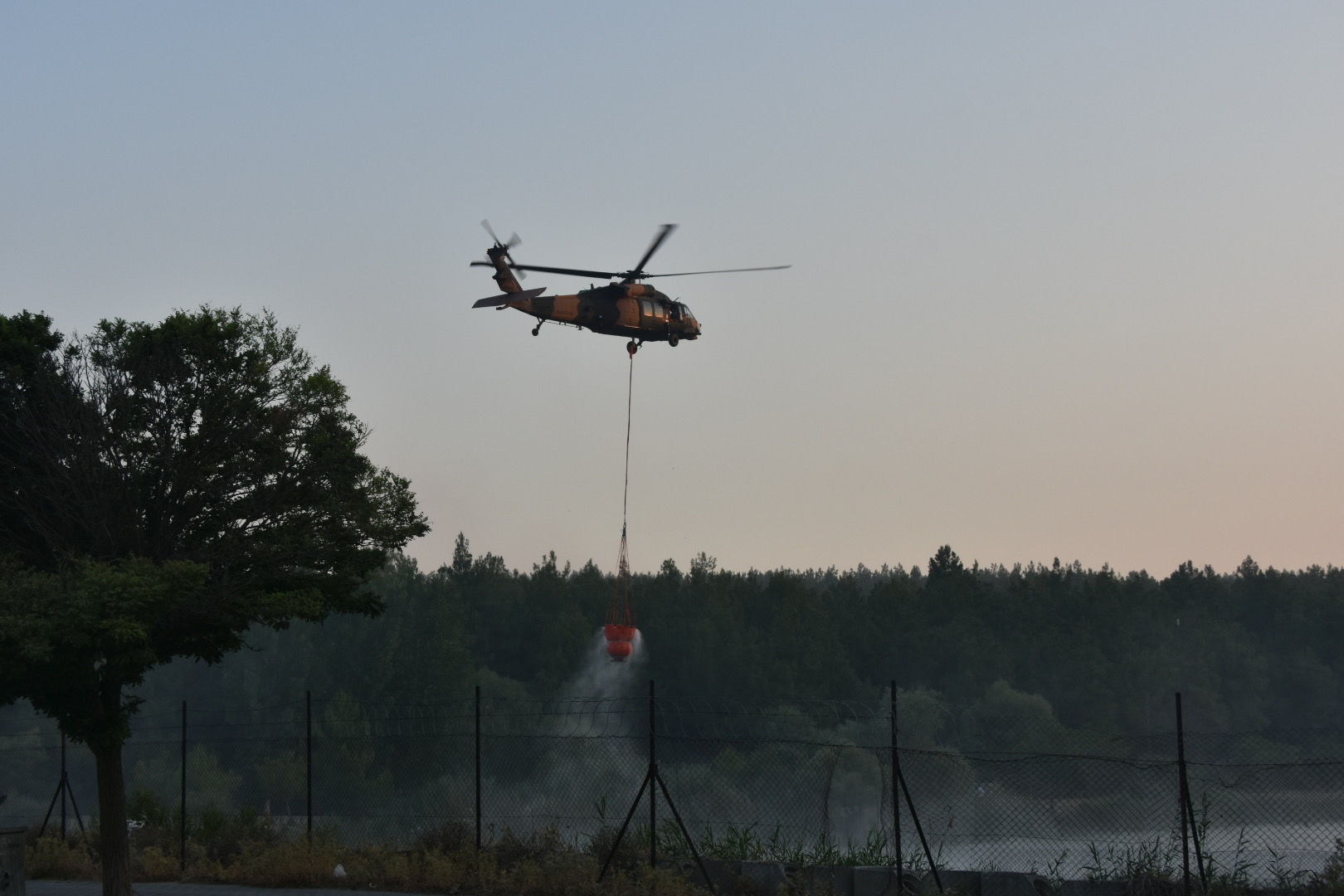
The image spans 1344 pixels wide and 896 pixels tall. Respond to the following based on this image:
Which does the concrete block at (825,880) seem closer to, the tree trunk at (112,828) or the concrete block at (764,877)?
the concrete block at (764,877)

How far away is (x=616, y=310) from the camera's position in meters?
31.2

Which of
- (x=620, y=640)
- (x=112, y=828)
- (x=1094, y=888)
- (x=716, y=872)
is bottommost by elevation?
(x=716, y=872)

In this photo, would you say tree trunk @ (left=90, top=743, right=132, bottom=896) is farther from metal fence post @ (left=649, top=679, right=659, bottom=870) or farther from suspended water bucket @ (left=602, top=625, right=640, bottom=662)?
suspended water bucket @ (left=602, top=625, right=640, bottom=662)

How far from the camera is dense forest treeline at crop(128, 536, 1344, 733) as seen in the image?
93812 millimetres

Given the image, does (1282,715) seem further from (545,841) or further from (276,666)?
(545,841)

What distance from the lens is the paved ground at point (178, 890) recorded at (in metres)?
18.5

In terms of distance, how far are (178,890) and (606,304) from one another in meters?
16.3

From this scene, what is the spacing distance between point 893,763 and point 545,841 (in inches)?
230

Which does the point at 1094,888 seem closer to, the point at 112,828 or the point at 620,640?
the point at 112,828

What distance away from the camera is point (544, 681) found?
329 feet

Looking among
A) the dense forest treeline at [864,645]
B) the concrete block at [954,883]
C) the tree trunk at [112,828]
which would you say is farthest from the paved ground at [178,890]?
the dense forest treeline at [864,645]

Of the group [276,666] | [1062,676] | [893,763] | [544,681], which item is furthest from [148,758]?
[893,763]

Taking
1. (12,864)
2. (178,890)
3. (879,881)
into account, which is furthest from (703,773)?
(12,864)

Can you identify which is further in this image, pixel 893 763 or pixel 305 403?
pixel 305 403
